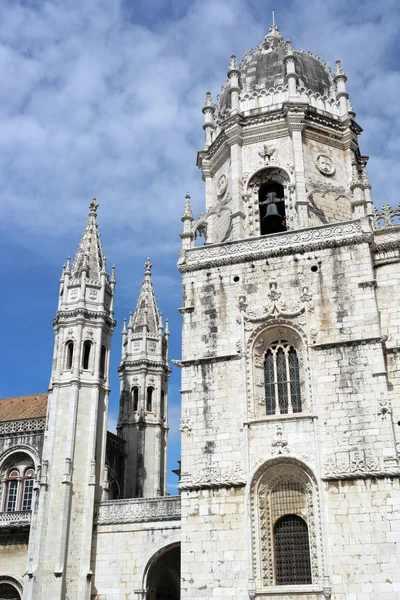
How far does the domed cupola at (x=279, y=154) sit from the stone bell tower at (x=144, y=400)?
440 inches

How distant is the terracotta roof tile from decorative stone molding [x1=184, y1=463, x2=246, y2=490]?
14.3 m

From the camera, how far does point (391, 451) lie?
19703mm

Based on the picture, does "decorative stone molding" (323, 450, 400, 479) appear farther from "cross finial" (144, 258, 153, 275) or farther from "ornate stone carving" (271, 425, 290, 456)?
"cross finial" (144, 258, 153, 275)

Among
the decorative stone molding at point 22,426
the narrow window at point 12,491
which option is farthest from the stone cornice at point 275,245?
the narrow window at point 12,491

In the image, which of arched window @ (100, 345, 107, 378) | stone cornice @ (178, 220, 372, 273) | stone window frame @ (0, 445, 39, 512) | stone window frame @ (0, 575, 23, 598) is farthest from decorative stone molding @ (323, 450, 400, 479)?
stone window frame @ (0, 445, 39, 512)

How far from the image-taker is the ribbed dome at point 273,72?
89.2ft

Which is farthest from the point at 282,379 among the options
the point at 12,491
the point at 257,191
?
the point at 12,491

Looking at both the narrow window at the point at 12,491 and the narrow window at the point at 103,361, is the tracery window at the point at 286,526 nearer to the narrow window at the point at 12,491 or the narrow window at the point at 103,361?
the narrow window at the point at 103,361

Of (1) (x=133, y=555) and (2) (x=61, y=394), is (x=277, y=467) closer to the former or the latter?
(1) (x=133, y=555)

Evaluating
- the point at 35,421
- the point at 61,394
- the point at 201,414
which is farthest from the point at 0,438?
the point at 201,414

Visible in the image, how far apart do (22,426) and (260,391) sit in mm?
15749

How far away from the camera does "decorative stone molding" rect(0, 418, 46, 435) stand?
109 feet

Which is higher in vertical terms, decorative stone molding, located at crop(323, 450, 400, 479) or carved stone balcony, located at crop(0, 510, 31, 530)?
carved stone balcony, located at crop(0, 510, 31, 530)

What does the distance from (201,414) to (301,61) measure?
14.6m
